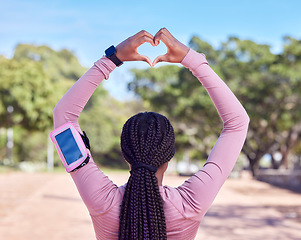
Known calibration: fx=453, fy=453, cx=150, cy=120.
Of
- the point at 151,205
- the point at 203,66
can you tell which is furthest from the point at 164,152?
the point at 203,66

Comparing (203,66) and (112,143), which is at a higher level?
(203,66)

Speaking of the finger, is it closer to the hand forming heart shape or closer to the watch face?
the hand forming heart shape

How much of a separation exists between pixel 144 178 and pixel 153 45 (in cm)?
43

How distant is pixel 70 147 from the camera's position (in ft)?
4.60

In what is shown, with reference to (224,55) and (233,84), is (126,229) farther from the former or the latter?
(224,55)

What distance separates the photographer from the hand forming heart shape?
1.45 metres

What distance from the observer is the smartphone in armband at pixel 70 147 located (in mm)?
1375

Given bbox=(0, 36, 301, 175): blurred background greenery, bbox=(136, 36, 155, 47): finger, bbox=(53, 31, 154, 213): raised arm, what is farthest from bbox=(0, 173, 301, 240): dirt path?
bbox=(0, 36, 301, 175): blurred background greenery

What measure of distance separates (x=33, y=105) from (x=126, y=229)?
26.4 metres

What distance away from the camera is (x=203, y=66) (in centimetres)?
151

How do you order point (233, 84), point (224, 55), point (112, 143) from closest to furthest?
point (233, 84), point (224, 55), point (112, 143)

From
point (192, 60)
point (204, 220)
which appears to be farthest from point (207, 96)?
point (192, 60)

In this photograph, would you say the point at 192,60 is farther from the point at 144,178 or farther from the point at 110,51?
the point at 144,178

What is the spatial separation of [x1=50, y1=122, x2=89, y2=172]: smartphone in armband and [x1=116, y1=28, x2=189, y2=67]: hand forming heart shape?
1.02ft
